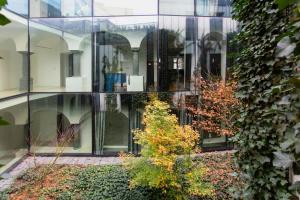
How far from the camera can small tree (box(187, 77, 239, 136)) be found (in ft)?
38.7

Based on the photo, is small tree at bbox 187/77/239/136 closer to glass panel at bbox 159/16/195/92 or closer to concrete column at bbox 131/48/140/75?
glass panel at bbox 159/16/195/92

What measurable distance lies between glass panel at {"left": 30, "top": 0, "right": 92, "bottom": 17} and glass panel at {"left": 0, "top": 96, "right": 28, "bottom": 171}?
3.44m

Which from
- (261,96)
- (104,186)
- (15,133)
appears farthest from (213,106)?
(261,96)

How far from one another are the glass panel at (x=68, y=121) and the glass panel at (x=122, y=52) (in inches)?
44.1

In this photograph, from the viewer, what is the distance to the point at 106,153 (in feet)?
44.0

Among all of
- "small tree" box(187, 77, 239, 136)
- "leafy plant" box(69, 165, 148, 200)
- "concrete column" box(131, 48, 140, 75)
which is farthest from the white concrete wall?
"small tree" box(187, 77, 239, 136)

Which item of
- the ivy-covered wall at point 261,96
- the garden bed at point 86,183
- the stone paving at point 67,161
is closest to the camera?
the ivy-covered wall at point 261,96

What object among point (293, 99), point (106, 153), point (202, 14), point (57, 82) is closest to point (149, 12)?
point (202, 14)

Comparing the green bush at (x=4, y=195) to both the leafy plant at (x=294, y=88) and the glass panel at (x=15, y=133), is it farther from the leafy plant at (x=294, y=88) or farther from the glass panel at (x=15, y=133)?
the leafy plant at (x=294, y=88)

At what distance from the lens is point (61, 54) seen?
14.0 metres

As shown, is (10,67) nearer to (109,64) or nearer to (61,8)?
(61,8)

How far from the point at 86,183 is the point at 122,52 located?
5642 mm

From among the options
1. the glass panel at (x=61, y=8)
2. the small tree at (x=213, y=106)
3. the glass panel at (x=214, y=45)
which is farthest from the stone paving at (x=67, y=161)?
the glass panel at (x=61, y=8)

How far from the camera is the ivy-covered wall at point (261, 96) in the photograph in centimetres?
247
